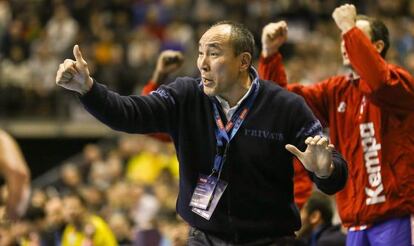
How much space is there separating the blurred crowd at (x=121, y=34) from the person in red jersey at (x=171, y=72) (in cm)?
841

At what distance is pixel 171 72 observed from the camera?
6.48m

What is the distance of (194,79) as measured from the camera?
206 inches

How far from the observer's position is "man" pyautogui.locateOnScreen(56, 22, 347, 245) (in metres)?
4.95

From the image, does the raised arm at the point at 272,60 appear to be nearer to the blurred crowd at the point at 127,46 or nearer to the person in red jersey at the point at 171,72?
the person in red jersey at the point at 171,72

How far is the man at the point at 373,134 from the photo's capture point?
5.50 meters

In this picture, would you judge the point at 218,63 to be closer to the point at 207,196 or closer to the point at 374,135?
the point at 207,196

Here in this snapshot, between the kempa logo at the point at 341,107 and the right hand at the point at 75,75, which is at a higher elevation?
the right hand at the point at 75,75

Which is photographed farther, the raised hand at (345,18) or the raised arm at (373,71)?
Result: the raised hand at (345,18)

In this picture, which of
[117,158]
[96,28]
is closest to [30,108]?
[96,28]

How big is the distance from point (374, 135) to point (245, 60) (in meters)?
1.05

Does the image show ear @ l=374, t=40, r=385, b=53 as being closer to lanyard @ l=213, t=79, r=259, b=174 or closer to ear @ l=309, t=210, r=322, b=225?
lanyard @ l=213, t=79, r=259, b=174

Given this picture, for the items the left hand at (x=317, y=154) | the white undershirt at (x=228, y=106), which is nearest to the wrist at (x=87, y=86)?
the white undershirt at (x=228, y=106)

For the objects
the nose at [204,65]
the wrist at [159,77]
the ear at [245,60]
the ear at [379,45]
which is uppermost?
the ear at [379,45]

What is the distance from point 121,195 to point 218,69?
6766 mm
